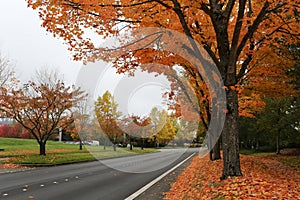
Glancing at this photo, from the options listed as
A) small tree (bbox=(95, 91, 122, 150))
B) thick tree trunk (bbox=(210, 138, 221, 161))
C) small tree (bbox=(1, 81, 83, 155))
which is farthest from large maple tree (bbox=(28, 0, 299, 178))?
small tree (bbox=(95, 91, 122, 150))

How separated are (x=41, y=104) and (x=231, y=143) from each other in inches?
735

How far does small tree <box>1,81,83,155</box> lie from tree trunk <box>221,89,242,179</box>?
59.9 ft

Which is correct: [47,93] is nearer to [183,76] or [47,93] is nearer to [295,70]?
[183,76]

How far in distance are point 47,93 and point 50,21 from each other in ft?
55.0

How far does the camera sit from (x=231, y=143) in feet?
23.7

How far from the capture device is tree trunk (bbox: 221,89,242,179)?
7172 mm

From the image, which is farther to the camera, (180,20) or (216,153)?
(216,153)

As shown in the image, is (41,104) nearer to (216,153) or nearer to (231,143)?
(216,153)

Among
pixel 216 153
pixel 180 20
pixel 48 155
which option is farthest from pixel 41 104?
pixel 180 20

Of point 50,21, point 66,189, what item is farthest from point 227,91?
point 66,189

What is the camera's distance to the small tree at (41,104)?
21359mm

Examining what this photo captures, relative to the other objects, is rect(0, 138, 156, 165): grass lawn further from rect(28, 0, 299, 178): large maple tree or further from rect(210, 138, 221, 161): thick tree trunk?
rect(28, 0, 299, 178): large maple tree

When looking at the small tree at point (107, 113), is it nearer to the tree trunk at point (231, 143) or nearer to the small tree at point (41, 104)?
the small tree at point (41, 104)

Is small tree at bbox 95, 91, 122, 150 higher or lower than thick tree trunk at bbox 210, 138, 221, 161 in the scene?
higher
